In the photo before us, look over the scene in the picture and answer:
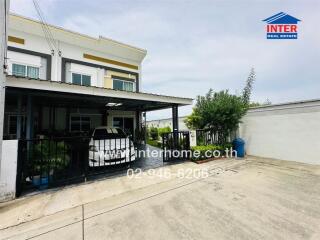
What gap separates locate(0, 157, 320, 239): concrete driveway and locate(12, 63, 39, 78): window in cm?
736

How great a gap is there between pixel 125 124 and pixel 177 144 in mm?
6437

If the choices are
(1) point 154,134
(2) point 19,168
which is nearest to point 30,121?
(2) point 19,168

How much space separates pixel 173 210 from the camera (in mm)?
3717

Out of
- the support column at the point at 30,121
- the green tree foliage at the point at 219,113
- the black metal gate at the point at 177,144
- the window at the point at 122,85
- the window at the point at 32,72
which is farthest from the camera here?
the window at the point at 122,85

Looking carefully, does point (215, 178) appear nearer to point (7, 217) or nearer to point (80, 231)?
point (80, 231)

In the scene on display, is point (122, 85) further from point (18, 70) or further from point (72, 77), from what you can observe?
point (18, 70)

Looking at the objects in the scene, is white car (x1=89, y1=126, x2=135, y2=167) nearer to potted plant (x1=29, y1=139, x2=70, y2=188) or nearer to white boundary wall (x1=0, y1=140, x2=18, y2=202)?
potted plant (x1=29, y1=139, x2=70, y2=188)

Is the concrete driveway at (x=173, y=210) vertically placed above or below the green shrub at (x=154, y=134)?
below

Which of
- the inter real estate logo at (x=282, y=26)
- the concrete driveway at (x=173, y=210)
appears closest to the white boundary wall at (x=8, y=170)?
Answer: the concrete driveway at (x=173, y=210)

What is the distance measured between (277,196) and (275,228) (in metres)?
1.67

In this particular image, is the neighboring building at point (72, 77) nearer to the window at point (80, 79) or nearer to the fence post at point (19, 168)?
the window at point (80, 79)

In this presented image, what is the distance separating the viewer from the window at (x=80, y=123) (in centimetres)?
1136

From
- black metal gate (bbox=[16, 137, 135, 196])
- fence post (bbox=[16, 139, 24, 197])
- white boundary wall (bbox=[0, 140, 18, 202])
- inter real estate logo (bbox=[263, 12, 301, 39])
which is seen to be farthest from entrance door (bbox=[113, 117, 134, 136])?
inter real estate logo (bbox=[263, 12, 301, 39])

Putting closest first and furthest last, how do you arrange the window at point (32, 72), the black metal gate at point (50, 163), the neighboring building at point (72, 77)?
the black metal gate at point (50, 163) < the neighboring building at point (72, 77) < the window at point (32, 72)
